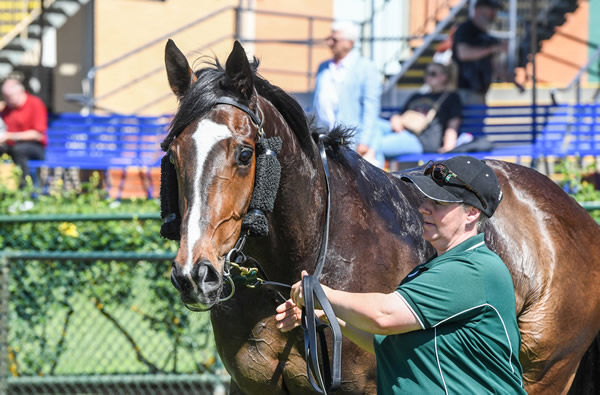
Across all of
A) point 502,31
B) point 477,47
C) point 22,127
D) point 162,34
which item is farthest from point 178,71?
point 162,34

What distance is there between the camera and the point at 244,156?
330 cm

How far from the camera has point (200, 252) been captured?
3051 mm

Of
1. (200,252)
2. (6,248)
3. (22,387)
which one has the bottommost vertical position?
(22,387)

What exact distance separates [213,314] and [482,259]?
1355mm

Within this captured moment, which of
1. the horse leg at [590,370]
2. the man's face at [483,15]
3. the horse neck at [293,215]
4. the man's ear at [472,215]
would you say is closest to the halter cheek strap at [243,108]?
the horse neck at [293,215]

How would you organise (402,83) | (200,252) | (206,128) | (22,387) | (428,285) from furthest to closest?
(402,83), (22,387), (206,128), (200,252), (428,285)

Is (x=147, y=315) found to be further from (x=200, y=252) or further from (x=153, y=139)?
(x=153, y=139)

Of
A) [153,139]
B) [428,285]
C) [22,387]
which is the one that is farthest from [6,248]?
[153,139]

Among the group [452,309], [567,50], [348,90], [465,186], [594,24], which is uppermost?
[594,24]

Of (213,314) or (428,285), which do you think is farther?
(213,314)

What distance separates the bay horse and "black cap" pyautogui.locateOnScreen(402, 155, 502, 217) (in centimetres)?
71

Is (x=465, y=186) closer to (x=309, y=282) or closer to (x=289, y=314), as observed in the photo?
(x=309, y=282)

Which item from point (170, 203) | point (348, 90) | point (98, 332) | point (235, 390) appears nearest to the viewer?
point (170, 203)

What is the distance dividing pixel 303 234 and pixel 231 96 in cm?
64
